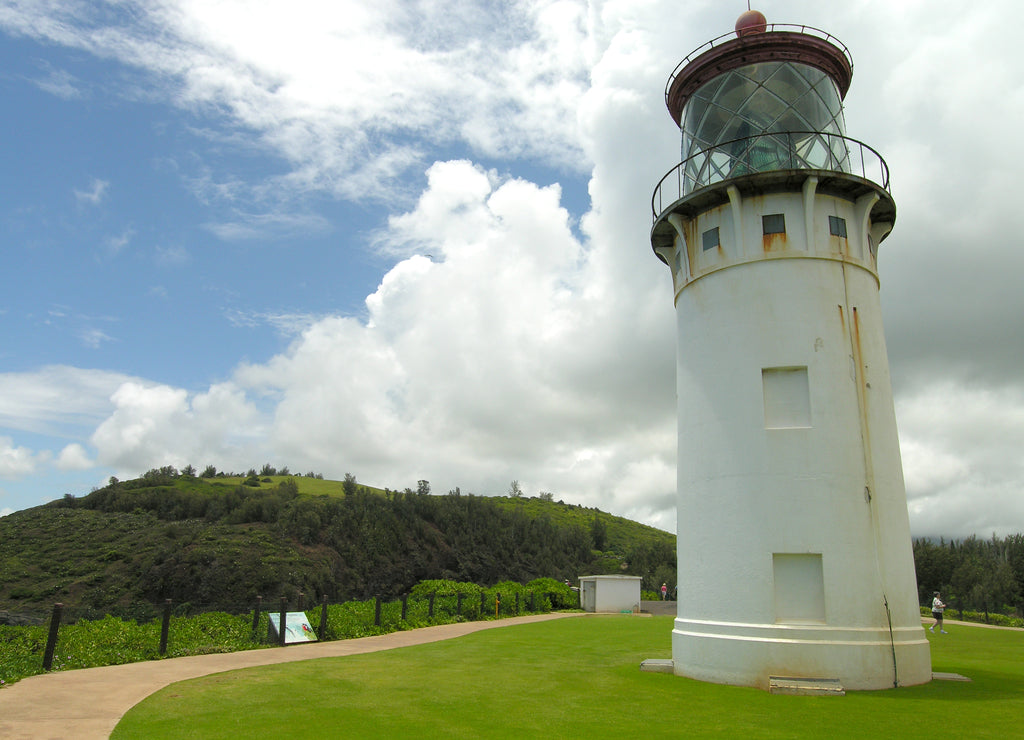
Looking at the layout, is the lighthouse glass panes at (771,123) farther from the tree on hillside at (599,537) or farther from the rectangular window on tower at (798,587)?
the tree on hillside at (599,537)

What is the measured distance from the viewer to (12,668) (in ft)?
33.6

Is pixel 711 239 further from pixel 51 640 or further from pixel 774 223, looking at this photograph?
pixel 51 640

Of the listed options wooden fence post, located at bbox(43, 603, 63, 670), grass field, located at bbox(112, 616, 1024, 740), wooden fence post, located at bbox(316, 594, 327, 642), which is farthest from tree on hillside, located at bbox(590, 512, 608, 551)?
wooden fence post, located at bbox(43, 603, 63, 670)

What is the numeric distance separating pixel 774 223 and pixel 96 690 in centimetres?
1313

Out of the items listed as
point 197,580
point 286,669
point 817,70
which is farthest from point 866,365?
point 197,580

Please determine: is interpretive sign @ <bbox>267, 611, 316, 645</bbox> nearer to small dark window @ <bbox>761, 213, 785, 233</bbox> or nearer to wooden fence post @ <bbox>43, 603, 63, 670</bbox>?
wooden fence post @ <bbox>43, 603, 63, 670</bbox>

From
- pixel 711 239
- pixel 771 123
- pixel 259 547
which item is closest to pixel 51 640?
pixel 711 239

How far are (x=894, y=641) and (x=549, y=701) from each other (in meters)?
5.80

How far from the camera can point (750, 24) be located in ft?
44.6

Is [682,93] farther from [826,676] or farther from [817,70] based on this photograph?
[826,676]

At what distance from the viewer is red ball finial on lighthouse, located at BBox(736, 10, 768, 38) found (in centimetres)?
1333

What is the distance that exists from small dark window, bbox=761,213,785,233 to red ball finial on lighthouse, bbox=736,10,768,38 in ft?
12.8

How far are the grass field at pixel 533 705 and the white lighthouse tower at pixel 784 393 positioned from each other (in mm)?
916

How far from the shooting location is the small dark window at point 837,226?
485 inches
